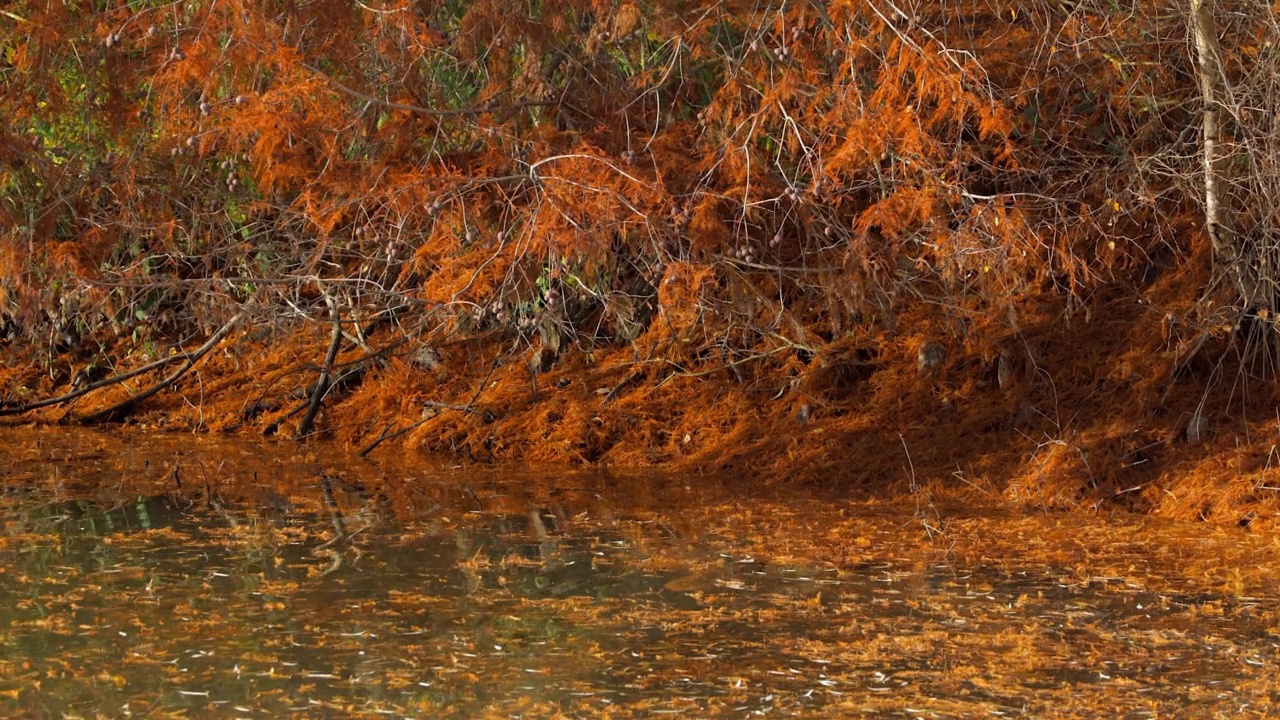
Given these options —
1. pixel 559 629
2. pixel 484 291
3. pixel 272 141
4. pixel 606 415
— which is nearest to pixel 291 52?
pixel 272 141

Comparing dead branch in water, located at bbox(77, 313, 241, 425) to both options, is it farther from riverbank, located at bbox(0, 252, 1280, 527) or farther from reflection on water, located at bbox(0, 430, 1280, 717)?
reflection on water, located at bbox(0, 430, 1280, 717)

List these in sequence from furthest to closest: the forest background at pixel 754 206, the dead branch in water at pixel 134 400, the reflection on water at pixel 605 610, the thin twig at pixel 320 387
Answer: the dead branch in water at pixel 134 400 < the thin twig at pixel 320 387 < the forest background at pixel 754 206 < the reflection on water at pixel 605 610

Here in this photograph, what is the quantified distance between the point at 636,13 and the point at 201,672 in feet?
13.9

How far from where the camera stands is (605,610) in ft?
17.4

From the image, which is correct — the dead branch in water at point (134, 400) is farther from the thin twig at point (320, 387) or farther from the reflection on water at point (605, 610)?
the reflection on water at point (605, 610)

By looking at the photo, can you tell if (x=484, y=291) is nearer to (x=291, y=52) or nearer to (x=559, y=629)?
(x=291, y=52)

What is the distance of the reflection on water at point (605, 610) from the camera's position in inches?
170

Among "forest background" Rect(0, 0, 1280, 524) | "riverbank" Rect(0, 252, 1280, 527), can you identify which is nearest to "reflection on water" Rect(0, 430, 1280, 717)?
"riverbank" Rect(0, 252, 1280, 527)

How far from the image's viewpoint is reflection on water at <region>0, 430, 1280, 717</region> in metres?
4.32

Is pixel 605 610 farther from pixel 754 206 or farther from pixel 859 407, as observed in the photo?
pixel 859 407

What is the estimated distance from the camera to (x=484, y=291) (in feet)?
27.2

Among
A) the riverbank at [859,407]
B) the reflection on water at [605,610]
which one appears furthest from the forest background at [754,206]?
the reflection on water at [605,610]

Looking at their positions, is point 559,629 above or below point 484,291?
below

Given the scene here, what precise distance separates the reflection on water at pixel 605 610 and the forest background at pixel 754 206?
41.7 inches
